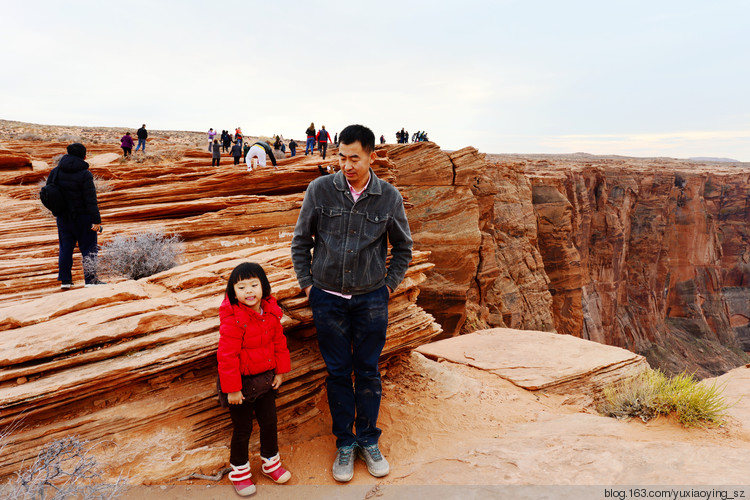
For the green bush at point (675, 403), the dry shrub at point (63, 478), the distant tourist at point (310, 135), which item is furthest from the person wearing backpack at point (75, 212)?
the distant tourist at point (310, 135)

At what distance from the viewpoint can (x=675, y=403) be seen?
450 centimetres

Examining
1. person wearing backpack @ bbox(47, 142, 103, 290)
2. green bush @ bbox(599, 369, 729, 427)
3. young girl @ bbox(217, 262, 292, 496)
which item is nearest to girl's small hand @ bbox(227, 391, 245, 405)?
young girl @ bbox(217, 262, 292, 496)

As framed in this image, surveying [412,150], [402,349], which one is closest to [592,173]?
[412,150]

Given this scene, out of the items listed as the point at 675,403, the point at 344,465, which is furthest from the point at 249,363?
the point at 675,403

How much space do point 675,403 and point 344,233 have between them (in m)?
4.25

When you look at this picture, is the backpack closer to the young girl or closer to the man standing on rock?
the young girl

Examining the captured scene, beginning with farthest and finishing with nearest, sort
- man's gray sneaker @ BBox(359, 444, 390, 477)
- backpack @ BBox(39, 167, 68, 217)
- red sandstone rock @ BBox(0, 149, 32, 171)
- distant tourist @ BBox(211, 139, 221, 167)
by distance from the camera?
red sandstone rock @ BBox(0, 149, 32, 171)
distant tourist @ BBox(211, 139, 221, 167)
backpack @ BBox(39, 167, 68, 217)
man's gray sneaker @ BBox(359, 444, 390, 477)

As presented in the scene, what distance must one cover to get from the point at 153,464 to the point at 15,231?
293 inches

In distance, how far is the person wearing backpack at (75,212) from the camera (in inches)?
225

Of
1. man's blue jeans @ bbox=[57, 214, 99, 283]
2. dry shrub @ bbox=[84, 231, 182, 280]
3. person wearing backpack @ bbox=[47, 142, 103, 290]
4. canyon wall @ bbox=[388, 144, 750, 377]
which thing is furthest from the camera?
canyon wall @ bbox=[388, 144, 750, 377]

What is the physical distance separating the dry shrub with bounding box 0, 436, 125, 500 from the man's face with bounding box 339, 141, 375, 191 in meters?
2.98

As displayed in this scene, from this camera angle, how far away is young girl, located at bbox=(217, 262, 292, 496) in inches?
131

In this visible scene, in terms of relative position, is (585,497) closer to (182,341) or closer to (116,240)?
(182,341)

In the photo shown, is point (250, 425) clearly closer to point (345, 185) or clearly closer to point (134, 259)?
point (345, 185)
